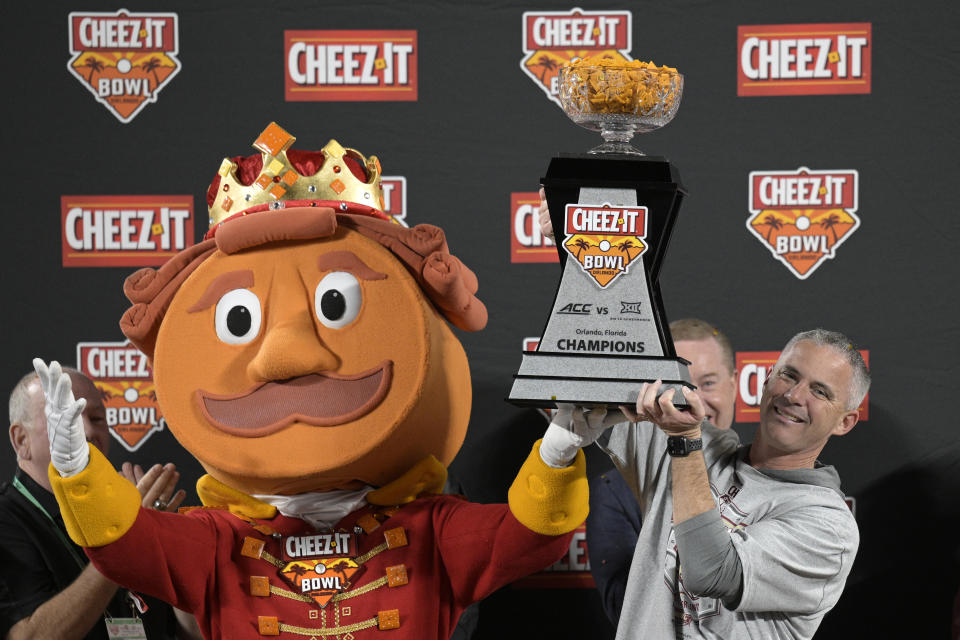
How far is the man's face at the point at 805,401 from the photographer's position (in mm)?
2500

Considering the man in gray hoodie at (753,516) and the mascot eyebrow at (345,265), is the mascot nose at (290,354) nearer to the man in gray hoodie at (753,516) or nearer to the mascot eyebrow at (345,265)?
the mascot eyebrow at (345,265)

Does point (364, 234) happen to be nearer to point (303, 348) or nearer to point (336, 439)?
point (303, 348)

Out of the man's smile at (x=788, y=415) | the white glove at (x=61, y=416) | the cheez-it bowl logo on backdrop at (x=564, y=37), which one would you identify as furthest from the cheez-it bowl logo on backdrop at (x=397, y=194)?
the white glove at (x=61, y=416)

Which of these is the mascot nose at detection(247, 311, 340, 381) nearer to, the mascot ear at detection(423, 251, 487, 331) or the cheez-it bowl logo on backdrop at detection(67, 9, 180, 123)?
the mascot ear at detection(423, 251, 487, 331)

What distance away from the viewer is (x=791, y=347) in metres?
2.65

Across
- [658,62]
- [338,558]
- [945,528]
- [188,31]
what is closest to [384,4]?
[188,31]

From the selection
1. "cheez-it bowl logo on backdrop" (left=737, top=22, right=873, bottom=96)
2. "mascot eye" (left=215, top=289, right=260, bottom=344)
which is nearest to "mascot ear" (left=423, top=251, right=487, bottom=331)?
"mascot eye" (left=215, top=289, right=260, bottom=344)

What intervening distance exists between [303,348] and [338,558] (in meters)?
0.45

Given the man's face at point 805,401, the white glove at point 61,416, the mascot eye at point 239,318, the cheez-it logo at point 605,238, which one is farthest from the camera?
the man's face at point 805,401

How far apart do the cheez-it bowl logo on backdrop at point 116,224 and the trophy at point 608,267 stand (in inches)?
72.0

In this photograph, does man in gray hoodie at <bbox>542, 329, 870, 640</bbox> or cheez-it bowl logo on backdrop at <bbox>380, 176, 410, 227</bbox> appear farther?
cheez-it bowl logo on backdrop at <bbox>380, 176, 410, 227</bbox>

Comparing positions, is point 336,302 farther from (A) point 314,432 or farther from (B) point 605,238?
(B) point 605,238

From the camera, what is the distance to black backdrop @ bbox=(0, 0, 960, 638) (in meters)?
3.40

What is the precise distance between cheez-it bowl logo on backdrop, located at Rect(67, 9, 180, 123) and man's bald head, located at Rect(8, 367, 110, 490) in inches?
38.6
